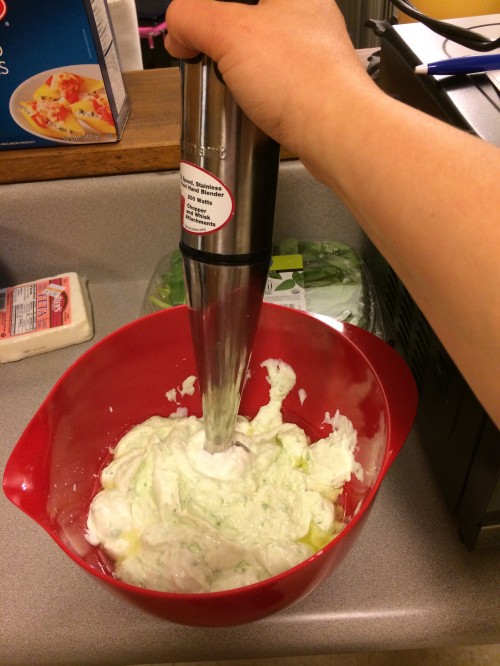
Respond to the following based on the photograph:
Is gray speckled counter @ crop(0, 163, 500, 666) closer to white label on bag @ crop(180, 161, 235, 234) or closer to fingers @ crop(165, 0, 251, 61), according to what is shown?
white label on bag @ crop(180, 161, 235, 234)

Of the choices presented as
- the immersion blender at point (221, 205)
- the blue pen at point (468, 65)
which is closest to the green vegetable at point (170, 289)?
the immersion blender at point (221, 205)

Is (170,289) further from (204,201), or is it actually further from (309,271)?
(204,201)

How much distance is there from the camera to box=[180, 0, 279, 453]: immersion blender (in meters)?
0.35

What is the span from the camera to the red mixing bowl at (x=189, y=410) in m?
0.39

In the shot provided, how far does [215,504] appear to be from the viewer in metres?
0.55

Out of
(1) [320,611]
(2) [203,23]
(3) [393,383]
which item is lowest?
(1) [320,611]

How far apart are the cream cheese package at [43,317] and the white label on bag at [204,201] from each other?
438 mm

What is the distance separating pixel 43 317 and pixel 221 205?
0.50m

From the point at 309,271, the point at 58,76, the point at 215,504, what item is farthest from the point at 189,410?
the point at 58,76

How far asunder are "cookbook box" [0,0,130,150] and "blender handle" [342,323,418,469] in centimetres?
44

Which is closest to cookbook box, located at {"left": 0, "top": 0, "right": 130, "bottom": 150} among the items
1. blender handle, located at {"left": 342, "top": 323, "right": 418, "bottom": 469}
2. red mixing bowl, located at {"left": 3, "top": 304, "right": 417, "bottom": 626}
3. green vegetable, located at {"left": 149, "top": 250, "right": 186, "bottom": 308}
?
green vegetable, located at {"left": 149, "top": 250, "right": 186, "bottom": 308}

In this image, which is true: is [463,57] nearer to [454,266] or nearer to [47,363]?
[454,266]

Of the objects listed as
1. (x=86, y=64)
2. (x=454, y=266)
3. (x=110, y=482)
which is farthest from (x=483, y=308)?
(x=86, y=64)

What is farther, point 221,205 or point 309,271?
point 309,271
